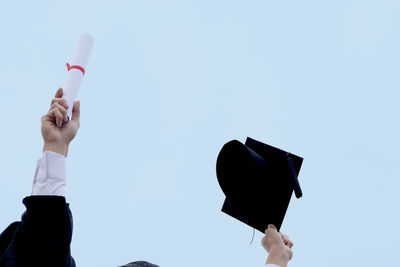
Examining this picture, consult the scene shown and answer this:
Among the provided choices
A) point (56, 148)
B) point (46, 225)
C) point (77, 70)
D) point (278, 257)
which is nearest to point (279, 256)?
point (278, 257)

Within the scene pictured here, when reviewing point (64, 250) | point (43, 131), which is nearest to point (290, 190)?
point (64, 250)

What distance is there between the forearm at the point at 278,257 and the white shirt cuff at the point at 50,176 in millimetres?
1466

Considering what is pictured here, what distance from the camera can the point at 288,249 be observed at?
3.18m

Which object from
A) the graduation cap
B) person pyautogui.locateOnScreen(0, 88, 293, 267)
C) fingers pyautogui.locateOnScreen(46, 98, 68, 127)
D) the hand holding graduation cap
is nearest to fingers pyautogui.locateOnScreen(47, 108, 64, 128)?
fingers pyautogui.locateOnScreen(46, 98, 68, 127)

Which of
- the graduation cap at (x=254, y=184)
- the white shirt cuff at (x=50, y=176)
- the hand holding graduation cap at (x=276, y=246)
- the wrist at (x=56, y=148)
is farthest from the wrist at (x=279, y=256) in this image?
the wrist at (x=56, y=148)

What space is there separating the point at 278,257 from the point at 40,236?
1.57 metres

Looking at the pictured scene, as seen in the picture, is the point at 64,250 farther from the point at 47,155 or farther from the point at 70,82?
the point at 70,82

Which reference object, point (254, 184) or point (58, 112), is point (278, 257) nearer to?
point (254, 184)

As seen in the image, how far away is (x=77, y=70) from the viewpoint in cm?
346

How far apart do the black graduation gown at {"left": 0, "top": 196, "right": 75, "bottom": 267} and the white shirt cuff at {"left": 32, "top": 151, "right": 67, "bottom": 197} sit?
73 millimetres

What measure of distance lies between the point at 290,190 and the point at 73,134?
1.63 m

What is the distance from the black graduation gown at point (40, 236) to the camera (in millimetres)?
2613

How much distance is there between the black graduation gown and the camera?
2.61 metres

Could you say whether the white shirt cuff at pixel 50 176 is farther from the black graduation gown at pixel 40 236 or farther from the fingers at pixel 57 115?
the fingers at pixel 57 115
